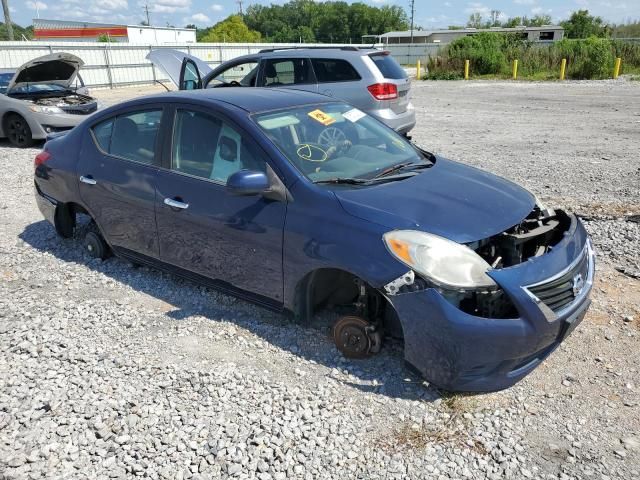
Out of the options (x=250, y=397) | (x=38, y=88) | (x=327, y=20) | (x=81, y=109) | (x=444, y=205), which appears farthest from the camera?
(x=327, y=20)

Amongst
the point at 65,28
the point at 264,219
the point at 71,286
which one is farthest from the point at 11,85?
Result: the point at 65,28

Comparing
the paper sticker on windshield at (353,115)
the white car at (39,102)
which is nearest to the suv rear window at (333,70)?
the paper sticker on windshield at (353,115)

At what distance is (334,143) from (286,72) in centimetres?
589

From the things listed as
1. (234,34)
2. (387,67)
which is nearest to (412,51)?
(387,67)

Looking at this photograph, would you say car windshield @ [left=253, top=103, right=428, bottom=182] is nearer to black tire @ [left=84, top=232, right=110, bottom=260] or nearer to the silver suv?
black tire @ [left=84, top=232, right=110, bottom=260]

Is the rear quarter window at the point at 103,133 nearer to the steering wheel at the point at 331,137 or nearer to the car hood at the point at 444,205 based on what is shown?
the steering wheel at the point at 331,137

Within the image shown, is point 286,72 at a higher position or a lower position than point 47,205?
higher

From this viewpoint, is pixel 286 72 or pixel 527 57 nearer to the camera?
pixel 286 72

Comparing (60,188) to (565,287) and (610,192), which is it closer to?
(565,287)

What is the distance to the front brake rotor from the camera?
324cm

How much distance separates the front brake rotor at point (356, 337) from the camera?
3.24m

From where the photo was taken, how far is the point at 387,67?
905cm

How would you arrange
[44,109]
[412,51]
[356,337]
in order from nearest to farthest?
1. [356,337]
2. [44,109]
3. [412,51]

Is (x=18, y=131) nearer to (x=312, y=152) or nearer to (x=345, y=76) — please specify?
(x=345, y=76)
